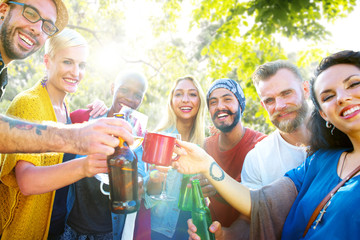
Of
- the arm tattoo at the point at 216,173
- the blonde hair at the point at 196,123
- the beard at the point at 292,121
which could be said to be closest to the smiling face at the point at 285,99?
the beard at the point at 292,121

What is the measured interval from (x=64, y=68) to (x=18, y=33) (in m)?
0.67

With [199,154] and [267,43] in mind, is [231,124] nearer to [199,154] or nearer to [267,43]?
[199,154]

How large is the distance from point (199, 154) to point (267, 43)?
3648mm

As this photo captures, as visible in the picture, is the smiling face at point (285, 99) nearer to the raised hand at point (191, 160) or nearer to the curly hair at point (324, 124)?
the curly hair at point (324, 124)

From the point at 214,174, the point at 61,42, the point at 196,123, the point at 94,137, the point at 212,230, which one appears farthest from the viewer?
the point at 196,123

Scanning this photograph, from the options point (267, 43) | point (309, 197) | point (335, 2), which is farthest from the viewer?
point (267, 43)

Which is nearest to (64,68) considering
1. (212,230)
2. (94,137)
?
(94,137)

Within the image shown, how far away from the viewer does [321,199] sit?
5.09ft

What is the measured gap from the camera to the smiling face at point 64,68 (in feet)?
8.40

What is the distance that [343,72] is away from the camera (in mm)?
1689

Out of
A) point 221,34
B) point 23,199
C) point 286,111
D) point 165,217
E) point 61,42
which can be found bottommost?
point 165,217

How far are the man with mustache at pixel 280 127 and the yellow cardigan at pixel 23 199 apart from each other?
6.44 ft

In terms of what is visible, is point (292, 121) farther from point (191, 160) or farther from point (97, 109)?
point (97, 109)

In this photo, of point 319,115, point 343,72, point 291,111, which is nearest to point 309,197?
point 319,115
